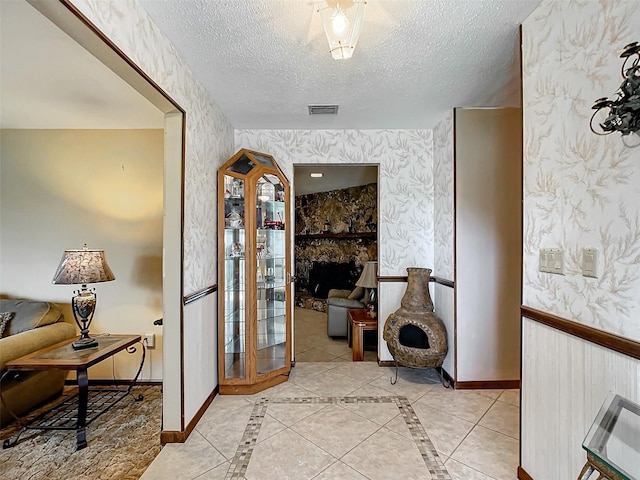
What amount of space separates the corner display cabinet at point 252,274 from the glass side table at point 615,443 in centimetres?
233

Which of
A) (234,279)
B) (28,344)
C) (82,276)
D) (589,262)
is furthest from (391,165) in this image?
(28,344)

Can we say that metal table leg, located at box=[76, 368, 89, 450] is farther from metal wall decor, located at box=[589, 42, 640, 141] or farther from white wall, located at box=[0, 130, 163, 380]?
metal wall decor, located at box=[589, 42, 640, 141]

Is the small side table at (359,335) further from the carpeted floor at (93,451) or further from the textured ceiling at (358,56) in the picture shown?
the textured ceiling at (358,56)

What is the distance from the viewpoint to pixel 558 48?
1473 mm

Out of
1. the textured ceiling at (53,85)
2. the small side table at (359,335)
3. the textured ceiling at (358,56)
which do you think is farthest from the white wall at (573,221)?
the textured ceiling at (53,85)

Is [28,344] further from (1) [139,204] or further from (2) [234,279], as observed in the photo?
(2) [234,279]

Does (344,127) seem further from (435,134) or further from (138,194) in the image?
(138,194)

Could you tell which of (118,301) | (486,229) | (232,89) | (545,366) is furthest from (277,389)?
Result: (232,89)

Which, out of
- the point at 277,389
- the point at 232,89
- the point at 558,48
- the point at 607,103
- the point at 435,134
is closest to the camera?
the point at 607,103

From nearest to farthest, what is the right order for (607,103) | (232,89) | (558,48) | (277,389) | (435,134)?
1. (607,103)
2. (558,48)
3. (232,89)
4. (277,389)
5. (435,134)

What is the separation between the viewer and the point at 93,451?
2053 mm

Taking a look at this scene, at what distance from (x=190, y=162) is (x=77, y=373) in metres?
1.60

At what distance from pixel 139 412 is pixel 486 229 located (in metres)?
3.32

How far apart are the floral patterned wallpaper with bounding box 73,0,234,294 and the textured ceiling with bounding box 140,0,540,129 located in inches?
3.6
